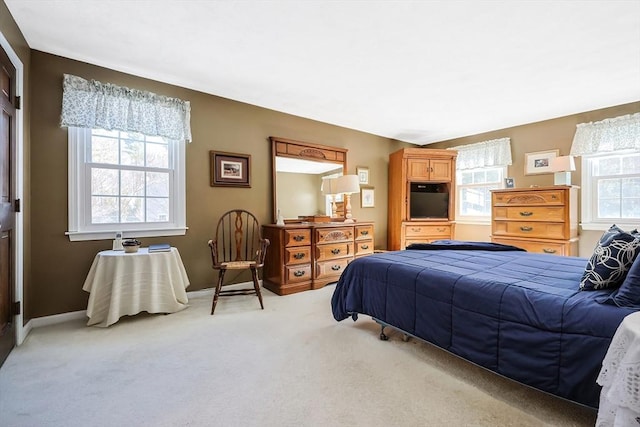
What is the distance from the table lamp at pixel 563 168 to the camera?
145 inches

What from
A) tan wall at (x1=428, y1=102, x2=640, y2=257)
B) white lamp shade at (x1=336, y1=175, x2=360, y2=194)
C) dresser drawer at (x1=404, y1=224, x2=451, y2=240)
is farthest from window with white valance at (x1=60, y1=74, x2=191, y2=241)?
tan wall at (x1=428, y1=102, x2=640, y2=257)

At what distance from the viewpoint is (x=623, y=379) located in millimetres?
826

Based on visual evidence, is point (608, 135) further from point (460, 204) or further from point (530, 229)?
point (460, 204)

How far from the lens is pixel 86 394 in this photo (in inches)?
61.1

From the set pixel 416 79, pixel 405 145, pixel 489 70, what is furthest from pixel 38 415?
pixel 405 145

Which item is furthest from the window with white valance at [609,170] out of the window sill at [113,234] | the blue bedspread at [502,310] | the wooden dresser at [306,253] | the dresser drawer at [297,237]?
the window sill at [113,234]

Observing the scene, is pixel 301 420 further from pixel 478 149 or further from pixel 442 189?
pixel 478 149

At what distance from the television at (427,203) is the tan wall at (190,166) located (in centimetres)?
61

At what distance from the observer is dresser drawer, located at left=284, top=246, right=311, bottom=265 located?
3.42m

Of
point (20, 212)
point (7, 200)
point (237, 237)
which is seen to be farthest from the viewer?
point (237, 237)

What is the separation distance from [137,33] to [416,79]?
2.60 m

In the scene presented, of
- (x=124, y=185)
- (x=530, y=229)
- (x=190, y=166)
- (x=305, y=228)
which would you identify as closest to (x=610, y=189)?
(x=530, y=229)

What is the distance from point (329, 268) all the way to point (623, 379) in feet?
10.0

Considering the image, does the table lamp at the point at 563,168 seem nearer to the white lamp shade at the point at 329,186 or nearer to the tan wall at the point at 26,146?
the white lamp shade at the point at 329,186
